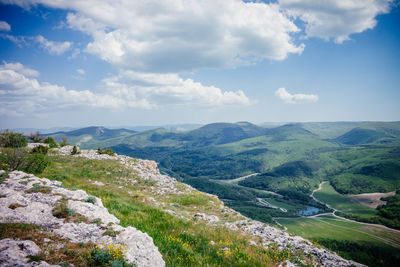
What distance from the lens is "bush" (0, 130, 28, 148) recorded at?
34.5 metres

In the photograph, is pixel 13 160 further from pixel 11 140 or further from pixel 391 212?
pixel 391 212

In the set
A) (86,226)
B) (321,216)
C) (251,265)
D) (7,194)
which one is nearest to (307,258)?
(251,265)

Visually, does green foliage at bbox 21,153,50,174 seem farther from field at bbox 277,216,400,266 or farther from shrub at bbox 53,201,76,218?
field at bbox 277,216,400,266

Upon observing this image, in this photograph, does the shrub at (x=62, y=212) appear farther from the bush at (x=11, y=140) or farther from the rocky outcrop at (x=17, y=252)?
the bush at (x=11, y=140)

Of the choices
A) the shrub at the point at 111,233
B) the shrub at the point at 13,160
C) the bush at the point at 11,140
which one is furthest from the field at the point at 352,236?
the bush at the point at 11,140

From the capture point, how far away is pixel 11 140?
3516cm

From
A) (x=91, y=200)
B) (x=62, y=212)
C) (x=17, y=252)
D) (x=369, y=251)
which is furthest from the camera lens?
(x=369, y=251)

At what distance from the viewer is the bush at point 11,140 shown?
34.5 metres

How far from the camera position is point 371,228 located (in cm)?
14875

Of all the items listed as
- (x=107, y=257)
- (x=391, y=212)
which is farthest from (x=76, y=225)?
(x=391, y=212)

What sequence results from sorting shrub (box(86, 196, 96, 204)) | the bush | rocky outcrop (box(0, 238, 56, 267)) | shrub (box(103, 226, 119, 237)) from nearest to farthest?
rocky outcrop (box(0, 238, 56, 267))
shrub (box(103, 226, 119, 237))
shrub (box(86, 196, 96, 204))
the bush

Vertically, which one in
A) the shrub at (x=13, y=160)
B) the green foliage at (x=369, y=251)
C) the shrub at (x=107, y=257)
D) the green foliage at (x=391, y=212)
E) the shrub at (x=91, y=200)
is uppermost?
the shrub at (x=13, y=160)

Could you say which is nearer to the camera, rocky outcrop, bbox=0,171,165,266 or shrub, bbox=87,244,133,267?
shrub, bbox=87,244,133,267

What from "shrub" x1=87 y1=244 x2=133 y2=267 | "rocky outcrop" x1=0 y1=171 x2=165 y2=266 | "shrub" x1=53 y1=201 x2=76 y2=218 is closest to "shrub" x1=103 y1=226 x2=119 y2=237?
"rocky outcrop" x1=0 y1=171 x2=165 y2=266
